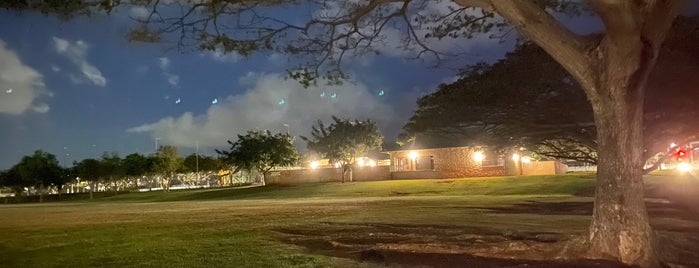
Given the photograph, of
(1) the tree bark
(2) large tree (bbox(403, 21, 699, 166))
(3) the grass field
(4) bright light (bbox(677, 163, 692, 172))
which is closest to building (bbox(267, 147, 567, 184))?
(4) bright light (bbox(677, 163, 692, 172))

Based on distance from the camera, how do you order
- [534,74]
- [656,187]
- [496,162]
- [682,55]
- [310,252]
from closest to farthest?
[310,252] → [682,55] → [534,74] → [656,187] → [496,162]

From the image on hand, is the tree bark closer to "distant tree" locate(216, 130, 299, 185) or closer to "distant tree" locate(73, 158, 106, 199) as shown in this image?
"distant tree" locate(216, 130, 299, 185)

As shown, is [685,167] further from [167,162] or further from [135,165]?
[135,165]

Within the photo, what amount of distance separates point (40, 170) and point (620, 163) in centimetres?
8596

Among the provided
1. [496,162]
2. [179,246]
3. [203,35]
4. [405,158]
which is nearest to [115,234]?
[179,246]

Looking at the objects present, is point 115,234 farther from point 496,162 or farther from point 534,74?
point 496,162

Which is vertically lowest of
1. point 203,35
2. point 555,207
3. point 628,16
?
point 555,207

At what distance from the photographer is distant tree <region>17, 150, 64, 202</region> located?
270 feet

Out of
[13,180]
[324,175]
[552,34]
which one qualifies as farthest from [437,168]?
[13,180]

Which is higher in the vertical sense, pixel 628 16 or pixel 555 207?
pixel 628 16

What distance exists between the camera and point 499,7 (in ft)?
34.4

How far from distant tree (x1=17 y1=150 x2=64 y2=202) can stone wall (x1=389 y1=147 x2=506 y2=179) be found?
169 feet

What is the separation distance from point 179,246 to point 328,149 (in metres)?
47.8

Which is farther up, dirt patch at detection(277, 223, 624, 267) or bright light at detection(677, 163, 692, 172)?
bright light at detection(677, 163, 692, 172)
